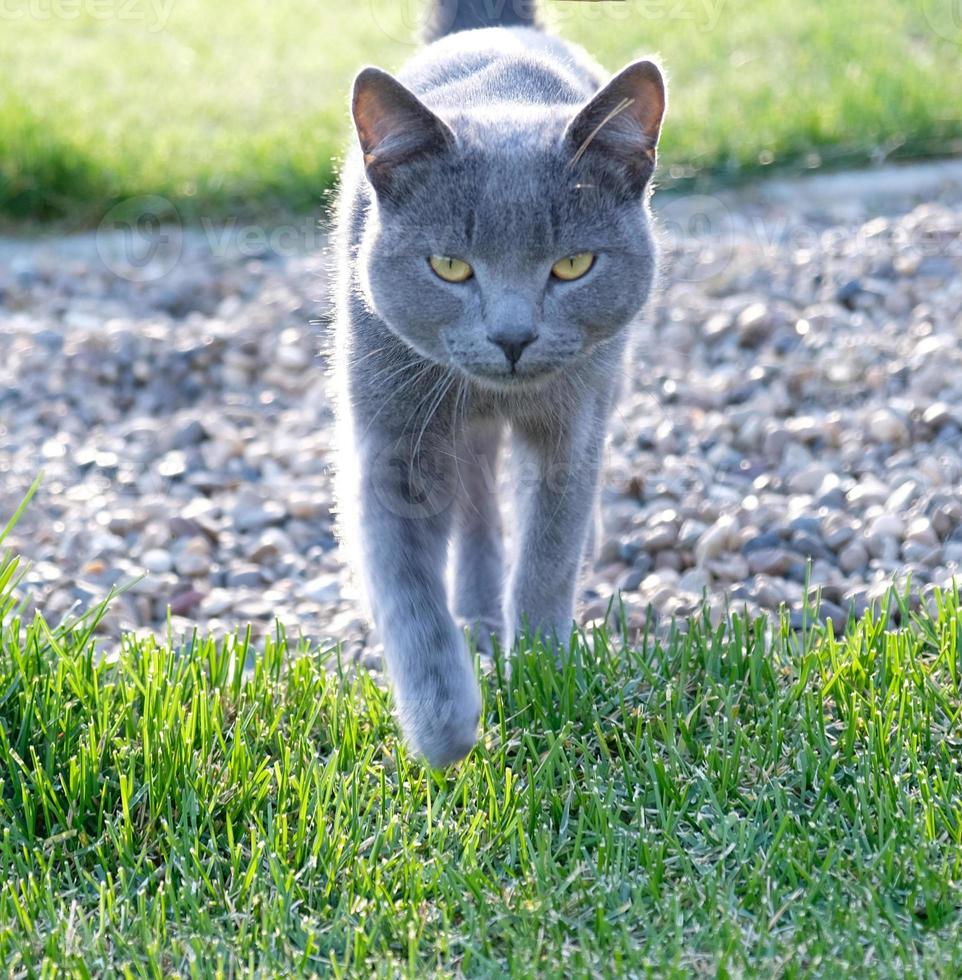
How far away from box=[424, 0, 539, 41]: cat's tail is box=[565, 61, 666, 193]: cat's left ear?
1294mm

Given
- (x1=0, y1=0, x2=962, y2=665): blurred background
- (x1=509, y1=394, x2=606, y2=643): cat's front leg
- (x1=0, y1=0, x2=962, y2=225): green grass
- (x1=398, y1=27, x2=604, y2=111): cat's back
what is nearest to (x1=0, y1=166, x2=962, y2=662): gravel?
(x1=0, y1=0, x2=962, y2=665): blurred background

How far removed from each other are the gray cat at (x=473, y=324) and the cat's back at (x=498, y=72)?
1 cm

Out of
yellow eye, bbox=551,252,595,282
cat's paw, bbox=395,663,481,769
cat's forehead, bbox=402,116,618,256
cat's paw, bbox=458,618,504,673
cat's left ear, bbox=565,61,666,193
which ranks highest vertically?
cat's left ear, bbox=565,61,666,193

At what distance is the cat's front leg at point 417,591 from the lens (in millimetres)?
2043

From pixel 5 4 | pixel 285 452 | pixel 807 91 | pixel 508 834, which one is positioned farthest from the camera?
pixel 5 4

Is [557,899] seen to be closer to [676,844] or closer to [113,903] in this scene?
[676,844]

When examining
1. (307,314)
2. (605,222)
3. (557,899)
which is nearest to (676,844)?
(557,899)

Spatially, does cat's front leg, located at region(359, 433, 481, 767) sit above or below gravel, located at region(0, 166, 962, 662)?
above

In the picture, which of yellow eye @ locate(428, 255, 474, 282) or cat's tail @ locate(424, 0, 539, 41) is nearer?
yellow eye @ locate(428, 255, 474, 282)

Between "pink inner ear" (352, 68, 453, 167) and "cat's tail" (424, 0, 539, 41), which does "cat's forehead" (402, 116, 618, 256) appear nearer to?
"pink inner ear" (352, 68, 453, 167)

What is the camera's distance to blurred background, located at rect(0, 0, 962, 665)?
9.61ft

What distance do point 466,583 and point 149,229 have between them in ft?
8.16

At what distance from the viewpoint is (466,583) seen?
9.50 ft

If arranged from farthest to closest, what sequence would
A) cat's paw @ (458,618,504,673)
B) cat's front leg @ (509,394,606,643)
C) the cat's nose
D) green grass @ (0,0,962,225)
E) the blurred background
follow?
green grass @ (0,0,962,225) < the blurred background < cat's paw @ (458,618,504,673) < cat's front leg @ (509,394,606,643) < the cat's nose
